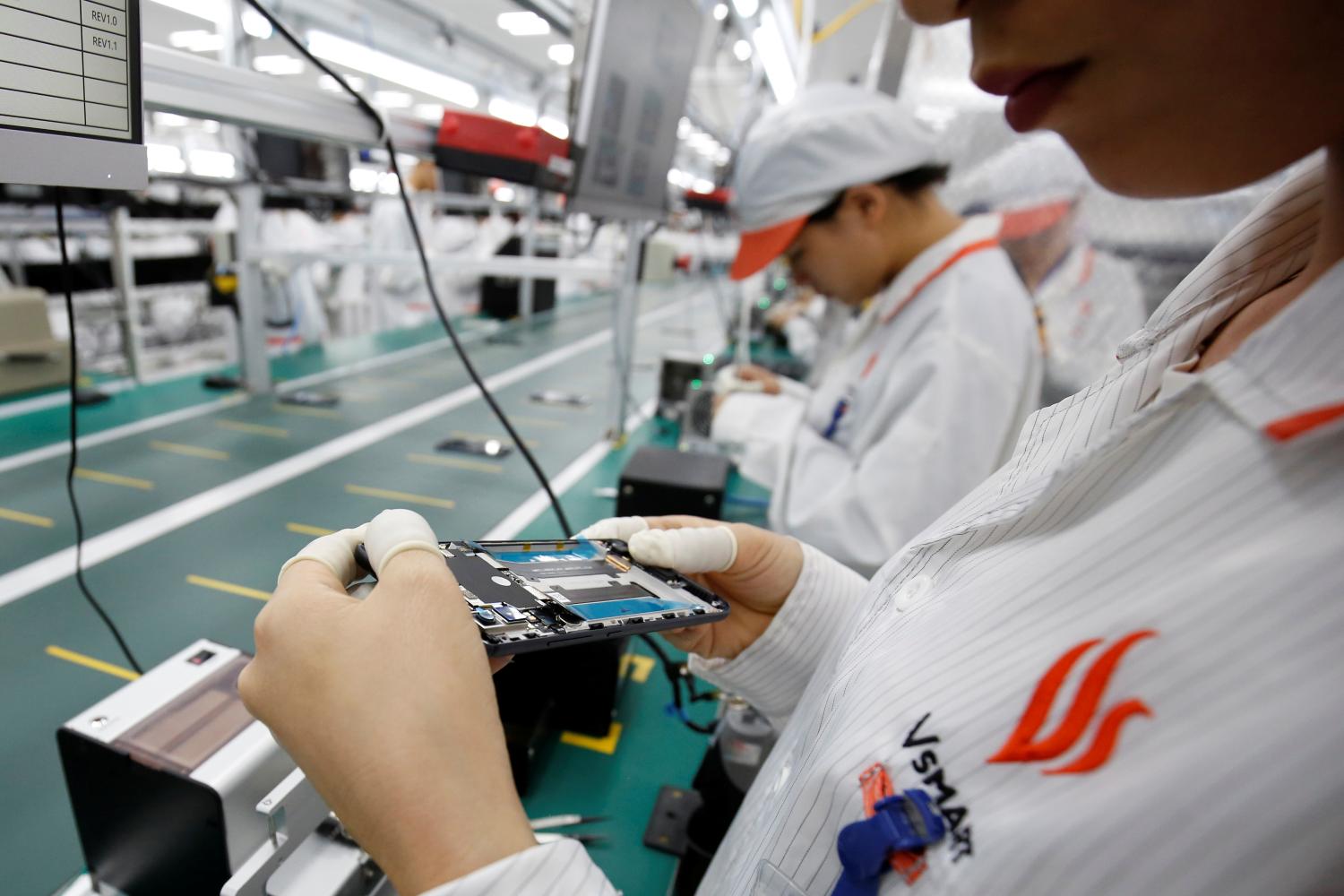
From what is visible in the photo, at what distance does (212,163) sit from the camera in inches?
93.0

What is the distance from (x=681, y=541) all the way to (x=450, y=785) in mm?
412

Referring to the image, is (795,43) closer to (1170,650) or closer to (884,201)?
(884,201)

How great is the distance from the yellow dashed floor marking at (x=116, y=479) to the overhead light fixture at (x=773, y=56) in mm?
2554

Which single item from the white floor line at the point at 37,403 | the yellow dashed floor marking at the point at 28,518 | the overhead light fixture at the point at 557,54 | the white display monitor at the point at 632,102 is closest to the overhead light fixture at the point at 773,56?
the white display monitor at the point at 632,102

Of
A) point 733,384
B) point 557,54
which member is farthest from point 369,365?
point 557,54

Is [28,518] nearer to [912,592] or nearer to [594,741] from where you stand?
[594,741]

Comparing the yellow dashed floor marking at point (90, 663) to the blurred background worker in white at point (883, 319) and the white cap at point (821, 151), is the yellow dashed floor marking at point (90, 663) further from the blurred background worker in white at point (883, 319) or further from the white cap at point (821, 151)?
the white cap at point (821, 151)

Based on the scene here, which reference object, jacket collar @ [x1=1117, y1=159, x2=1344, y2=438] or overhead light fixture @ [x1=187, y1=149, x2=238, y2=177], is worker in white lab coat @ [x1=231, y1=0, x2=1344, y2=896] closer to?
jacket collar @ [x1=1117, y1=159, x2=1344, y2=438]

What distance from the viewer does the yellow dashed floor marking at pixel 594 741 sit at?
43.6 inches

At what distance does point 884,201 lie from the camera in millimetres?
1391

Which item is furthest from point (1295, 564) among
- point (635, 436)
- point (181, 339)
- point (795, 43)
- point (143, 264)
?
point (143, 264)

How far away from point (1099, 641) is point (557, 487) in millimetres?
1824

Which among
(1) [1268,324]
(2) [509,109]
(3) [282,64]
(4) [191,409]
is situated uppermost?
(3) [282,64]

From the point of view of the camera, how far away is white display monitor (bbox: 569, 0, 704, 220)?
5.34 feet
